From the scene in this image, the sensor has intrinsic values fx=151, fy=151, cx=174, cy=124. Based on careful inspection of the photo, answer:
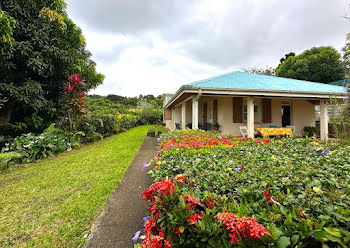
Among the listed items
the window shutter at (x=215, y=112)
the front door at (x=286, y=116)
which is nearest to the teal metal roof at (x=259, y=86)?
the window shutter at (x=215, y=112)

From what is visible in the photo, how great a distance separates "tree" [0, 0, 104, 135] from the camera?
6.10 meters

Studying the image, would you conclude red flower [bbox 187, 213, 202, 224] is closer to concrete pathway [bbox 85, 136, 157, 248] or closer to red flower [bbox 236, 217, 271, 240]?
red flower [bbox 236, 217, 271, 240]

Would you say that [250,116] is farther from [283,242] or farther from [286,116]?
[283,242]

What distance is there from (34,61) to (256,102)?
11552 mm

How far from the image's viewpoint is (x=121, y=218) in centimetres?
229

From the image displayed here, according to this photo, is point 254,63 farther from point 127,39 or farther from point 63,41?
point 63,41

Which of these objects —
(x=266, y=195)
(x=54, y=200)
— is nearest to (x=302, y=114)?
(x=266, y=195)

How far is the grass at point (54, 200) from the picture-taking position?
1993 millimetres

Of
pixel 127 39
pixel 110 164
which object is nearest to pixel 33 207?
pixel 110 164

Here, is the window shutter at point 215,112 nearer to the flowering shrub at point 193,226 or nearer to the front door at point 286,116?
the front door at point 286,116

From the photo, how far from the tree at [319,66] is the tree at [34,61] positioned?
24.1 meters

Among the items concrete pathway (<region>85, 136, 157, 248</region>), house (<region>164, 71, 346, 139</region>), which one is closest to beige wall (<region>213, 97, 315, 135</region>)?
house (<region>164, 71, 346, 139</region>)

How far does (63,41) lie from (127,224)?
9.42 meters

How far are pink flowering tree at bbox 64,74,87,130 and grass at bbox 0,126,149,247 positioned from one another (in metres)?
3.01
